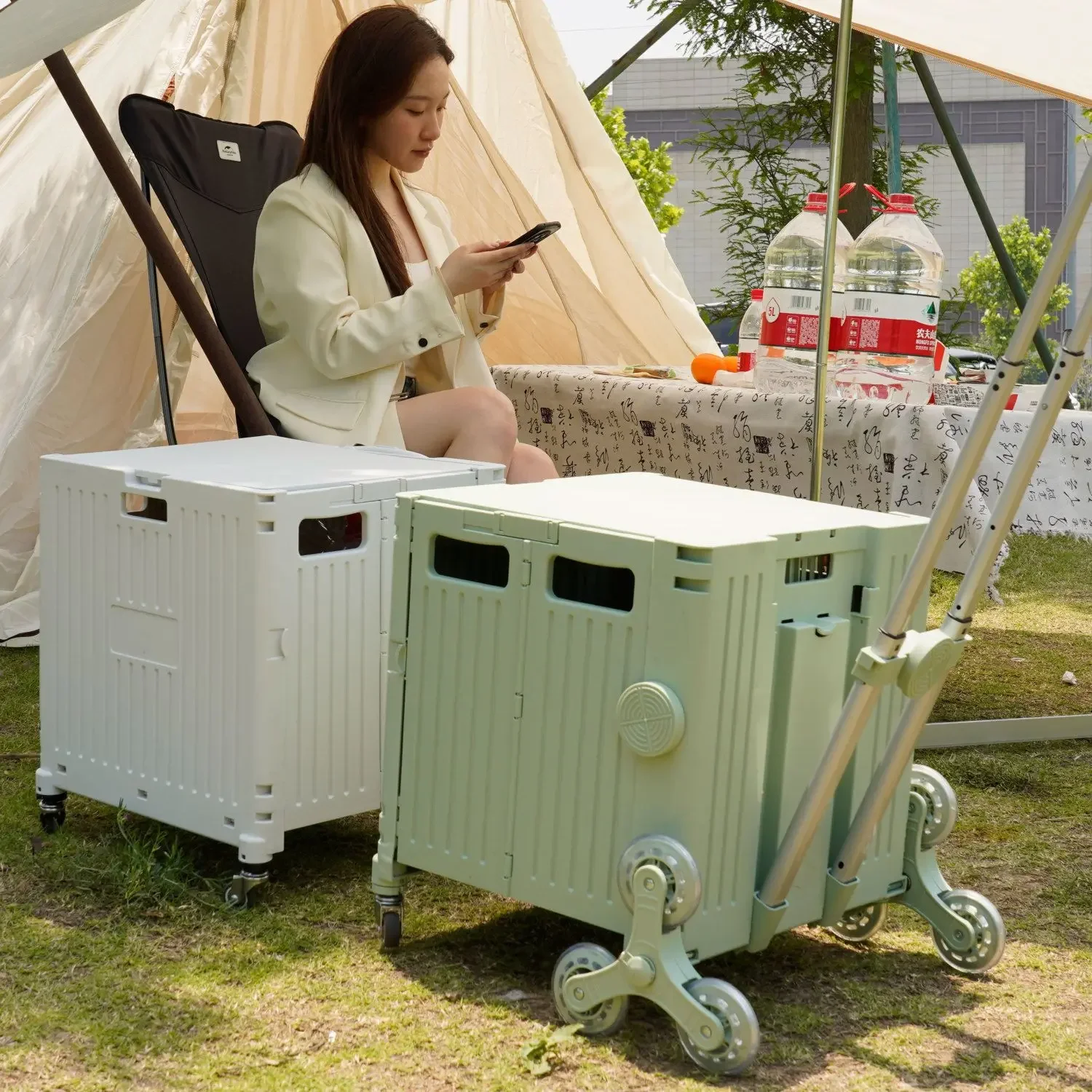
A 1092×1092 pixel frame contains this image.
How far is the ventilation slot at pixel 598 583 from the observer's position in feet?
5.32

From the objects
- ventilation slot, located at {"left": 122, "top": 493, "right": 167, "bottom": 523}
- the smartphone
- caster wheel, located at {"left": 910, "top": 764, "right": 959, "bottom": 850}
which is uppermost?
the smartphone

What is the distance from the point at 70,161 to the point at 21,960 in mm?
2382

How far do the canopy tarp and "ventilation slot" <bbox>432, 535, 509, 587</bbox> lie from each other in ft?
3.50

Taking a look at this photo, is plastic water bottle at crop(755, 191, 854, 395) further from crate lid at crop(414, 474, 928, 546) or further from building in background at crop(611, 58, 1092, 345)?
building in background at crop(611, 58, 1092, 345)

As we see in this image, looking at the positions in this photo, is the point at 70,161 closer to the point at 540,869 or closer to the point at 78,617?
the point at 78,617

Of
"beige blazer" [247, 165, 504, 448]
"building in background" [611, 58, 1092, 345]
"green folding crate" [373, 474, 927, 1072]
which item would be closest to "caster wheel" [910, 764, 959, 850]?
"green folding crate" [373, 474, 927, 1072]

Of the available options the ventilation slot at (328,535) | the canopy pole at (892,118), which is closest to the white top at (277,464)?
the ventilation slot at (328,535)

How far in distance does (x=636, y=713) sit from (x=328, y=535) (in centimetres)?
107

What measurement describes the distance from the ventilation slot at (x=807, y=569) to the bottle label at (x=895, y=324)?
2.89 ft

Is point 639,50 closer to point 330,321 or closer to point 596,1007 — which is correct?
point 330,321

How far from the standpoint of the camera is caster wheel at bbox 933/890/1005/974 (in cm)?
171

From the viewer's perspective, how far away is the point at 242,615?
6.04 feet

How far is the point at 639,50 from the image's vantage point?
14.1 ft

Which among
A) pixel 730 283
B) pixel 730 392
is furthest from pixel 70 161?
pixel 730 283
